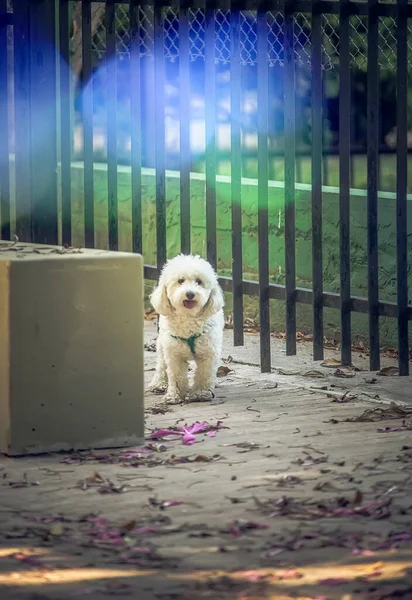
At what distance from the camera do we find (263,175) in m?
8.74

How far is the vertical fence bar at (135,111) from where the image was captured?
8906 mm

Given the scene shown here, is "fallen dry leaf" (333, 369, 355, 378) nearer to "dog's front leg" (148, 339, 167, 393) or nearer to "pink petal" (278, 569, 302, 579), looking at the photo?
"dog's front leg" (148, 339, 167, 393)

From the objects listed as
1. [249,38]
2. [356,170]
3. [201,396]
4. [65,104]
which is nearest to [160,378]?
[201,396]

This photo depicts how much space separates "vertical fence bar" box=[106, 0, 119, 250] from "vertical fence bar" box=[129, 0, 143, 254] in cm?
13

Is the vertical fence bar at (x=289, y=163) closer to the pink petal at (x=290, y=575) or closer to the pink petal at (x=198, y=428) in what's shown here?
the pink petal at (x=198, y=428)

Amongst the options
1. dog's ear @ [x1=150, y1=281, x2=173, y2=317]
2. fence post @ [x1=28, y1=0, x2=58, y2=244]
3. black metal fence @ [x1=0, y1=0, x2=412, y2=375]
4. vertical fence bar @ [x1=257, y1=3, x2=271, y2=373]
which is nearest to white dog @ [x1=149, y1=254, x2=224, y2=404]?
dog's ear @ [x1=150, y1=281, x2=173, y2=317]

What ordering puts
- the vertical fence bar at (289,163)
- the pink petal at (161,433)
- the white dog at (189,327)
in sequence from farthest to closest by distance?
the vertical fence bar at (289,163), the white dog at (189,327), the pink petal at (161,433)

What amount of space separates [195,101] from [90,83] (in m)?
7.19

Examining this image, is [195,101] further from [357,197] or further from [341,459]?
[341,459]

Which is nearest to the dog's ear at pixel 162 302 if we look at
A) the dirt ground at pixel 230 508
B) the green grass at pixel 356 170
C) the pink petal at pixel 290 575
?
the dirt ground at pixel 230 508

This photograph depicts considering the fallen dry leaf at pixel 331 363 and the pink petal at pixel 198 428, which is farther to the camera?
the fallen dry leaf at pixel 331 363

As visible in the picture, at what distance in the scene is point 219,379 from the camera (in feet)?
28.7

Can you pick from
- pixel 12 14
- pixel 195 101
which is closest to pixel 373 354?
pixel 12 14

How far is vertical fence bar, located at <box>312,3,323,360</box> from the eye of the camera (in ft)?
27.5
